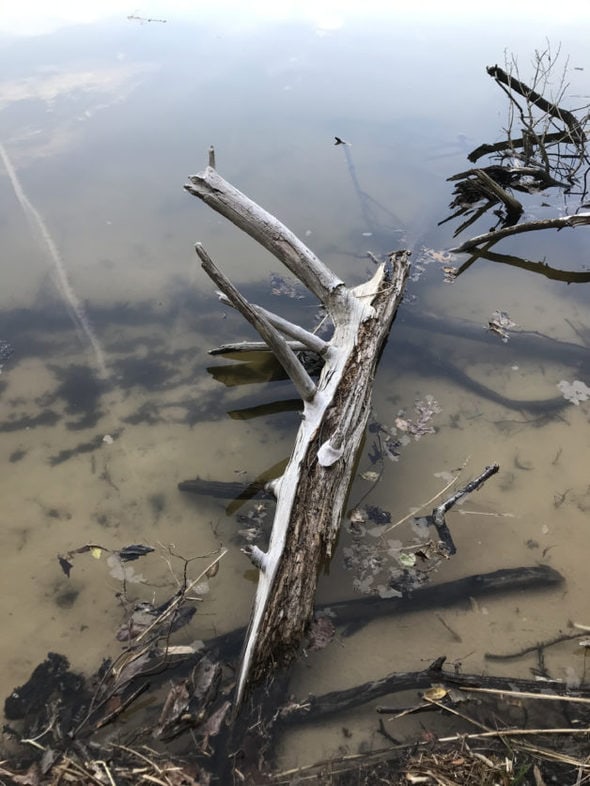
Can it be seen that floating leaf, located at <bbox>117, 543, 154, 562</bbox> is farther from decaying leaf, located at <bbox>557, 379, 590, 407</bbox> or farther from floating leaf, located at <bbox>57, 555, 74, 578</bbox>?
decaying leaf, located at <bbox>557, 379, 590, 407</bbox>

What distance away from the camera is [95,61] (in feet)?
36.8

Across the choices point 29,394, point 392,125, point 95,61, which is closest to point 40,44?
point 95,61

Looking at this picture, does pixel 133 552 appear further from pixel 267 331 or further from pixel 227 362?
pixel 227 362

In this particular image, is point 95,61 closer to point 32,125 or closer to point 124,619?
point 32,125

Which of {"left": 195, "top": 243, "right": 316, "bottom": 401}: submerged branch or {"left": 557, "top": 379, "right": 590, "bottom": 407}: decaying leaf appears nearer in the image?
{"left": 195, "top": 243, "right": 316, "bottom": 401}: submerged branch

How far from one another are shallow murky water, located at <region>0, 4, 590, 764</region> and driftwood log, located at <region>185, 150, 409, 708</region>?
417mm

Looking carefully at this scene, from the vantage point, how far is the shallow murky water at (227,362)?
3.58 meters

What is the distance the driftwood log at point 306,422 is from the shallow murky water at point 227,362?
16.4 inches

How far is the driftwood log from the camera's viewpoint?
3.11m

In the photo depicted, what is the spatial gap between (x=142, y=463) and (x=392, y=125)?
308 inches

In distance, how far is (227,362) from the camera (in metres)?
5.36

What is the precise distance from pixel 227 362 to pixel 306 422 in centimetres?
164

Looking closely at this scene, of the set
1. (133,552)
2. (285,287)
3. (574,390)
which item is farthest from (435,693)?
(285,287)

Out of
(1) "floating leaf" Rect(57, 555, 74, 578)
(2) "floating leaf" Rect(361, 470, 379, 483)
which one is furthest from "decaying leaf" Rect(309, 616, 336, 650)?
(1) "floating leaf" Rect(57, 555, 74, 578)
